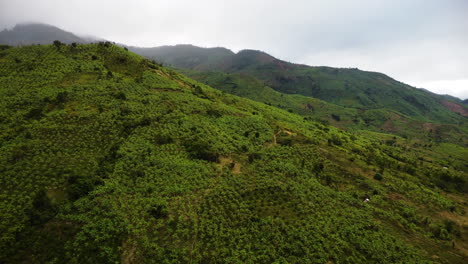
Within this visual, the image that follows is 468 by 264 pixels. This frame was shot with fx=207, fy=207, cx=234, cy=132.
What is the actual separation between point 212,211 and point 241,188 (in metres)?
7.64

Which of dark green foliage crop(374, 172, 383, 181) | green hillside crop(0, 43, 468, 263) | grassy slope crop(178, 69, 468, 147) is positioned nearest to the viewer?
green hillside crop(0, 43, 468, 263)

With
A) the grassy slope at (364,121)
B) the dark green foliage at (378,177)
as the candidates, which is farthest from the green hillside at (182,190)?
the grassy slope at (364,121)

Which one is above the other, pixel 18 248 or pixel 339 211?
pixel 339 211

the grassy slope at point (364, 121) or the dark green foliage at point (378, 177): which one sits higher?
the grassy slope at point (364, 121)

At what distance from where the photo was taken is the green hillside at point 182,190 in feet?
88.5

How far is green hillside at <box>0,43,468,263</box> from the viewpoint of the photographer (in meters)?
27.0

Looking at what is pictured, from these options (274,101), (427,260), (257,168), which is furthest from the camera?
(274,101)

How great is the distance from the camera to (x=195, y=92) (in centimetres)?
7625

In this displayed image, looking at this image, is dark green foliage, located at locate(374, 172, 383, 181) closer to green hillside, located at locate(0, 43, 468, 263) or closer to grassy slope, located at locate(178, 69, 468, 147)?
green hillside, located at locate(0, 43, 468, 263)

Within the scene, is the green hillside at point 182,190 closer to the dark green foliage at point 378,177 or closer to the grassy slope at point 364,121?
the dark green foliage at point 378,177

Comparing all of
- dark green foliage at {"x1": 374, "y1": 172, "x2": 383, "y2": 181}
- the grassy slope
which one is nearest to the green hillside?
dark green foliage at {"x1": 374, "y1": 172, "x2": 383, "y2": 181}

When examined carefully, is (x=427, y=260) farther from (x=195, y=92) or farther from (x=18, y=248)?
(x=195, y=92)

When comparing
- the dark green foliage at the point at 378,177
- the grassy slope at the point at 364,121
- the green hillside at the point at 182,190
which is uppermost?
the grassy slope at the point at 364,121

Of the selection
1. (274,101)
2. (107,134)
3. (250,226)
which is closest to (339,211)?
(250,226)
